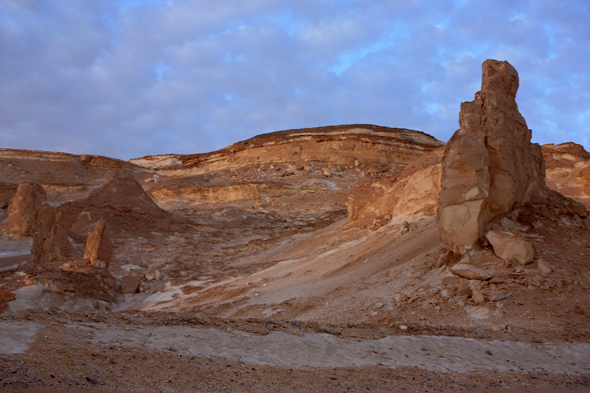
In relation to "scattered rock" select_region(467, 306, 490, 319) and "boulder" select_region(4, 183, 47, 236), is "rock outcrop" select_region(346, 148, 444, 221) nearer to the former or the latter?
"scattered rock" select_region(467, 306, 490, 319)

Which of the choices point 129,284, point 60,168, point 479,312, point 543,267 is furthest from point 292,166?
point 479,312

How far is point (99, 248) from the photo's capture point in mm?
14414

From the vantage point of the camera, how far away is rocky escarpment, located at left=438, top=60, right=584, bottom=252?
9.37 m

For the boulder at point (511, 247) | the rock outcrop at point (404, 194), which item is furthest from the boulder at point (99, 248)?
the boulder at point (511, 247)

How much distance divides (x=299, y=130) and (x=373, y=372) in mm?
44644

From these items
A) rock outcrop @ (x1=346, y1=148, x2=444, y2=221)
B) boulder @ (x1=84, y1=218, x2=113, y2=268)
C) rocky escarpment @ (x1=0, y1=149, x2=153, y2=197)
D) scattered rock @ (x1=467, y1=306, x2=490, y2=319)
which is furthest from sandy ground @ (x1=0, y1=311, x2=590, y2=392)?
rocky escarpment @ (x1=0, y1=149, x2=153, y2=197)

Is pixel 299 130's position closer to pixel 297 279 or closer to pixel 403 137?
pixel 403 137

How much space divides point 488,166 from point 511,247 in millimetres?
2210

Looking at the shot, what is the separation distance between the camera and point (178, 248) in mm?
23188

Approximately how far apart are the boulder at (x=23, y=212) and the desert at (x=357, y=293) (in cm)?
8

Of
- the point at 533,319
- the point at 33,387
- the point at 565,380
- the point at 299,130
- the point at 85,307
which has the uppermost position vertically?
the point at 299,130

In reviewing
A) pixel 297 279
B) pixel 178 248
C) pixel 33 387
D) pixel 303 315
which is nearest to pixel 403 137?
pixel 178 248

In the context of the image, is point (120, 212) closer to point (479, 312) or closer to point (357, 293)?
point (357, 293)

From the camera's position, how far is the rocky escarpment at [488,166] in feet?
30.7
